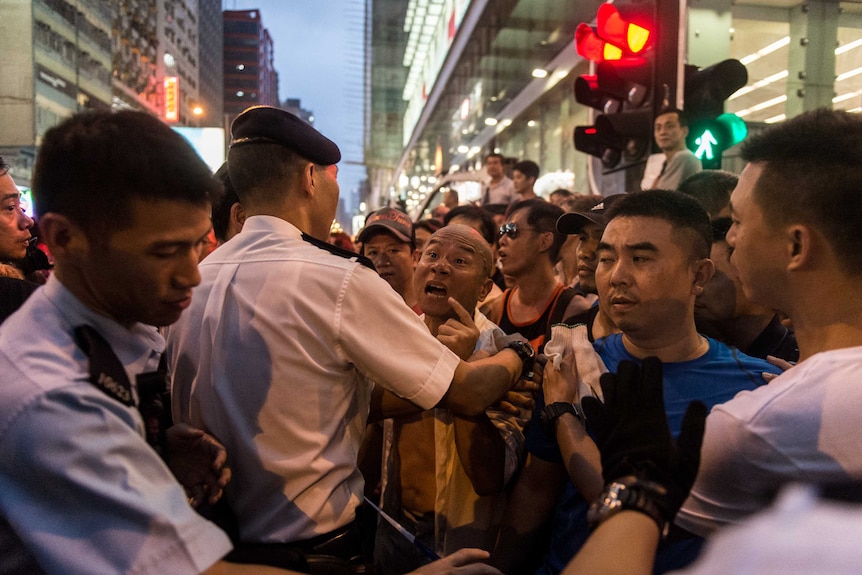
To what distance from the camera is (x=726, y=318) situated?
3014 mm

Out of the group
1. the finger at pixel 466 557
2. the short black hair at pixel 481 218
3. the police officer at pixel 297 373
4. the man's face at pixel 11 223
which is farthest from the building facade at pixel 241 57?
the finger at pixel 466 557

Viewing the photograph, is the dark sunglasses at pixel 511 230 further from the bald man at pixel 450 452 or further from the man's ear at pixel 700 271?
the man's ear at pixel 700 271

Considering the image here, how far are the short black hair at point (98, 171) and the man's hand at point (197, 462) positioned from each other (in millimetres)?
684

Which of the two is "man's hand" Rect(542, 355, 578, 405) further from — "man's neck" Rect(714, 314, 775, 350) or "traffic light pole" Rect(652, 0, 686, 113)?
"traffic light pole" Rect(652, 0, 686, 113)

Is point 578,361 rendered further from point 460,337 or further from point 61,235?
point 61,235

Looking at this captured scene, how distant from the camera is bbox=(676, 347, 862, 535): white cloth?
4.46ft

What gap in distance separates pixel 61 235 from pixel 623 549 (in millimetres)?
1326

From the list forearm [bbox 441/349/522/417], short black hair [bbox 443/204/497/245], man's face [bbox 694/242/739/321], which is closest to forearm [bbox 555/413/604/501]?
forearm [bbox 441/349/522/417]

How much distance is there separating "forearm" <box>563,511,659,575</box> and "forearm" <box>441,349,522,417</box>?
73 centimetres

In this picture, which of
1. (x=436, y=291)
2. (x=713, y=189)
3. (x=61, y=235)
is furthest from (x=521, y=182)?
(x=61, y=235)

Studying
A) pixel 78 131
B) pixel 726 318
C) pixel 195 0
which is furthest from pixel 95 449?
pixel 195 0

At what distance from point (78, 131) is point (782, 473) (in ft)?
5.48

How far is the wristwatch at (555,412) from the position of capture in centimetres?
217

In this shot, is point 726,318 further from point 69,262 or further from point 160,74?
point 160,74
